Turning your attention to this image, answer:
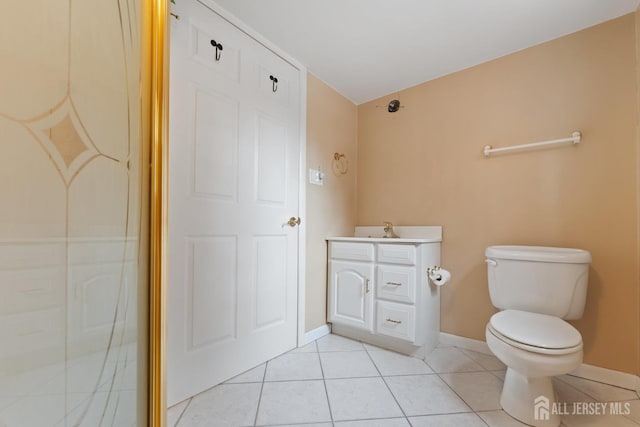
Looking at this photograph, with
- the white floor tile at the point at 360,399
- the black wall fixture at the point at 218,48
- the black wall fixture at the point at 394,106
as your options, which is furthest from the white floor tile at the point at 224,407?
the black wall fixture at the point at 394,106

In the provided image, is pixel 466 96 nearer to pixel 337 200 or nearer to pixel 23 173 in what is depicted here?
pixel 337 200

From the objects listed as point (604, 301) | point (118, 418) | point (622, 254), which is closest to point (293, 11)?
point (118, 418)

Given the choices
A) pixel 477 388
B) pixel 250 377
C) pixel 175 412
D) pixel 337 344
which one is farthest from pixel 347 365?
pixel 175 412

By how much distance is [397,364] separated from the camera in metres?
1.66

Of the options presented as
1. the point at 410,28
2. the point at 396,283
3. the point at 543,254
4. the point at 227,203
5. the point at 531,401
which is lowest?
the point at 531,401

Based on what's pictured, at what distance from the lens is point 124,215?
63cm

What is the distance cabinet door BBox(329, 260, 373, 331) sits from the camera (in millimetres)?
1897

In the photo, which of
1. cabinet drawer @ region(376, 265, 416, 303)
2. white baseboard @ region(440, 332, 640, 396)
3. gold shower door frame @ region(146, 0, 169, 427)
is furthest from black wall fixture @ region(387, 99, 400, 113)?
white baseboard @ region(440, 332, 640, 396)

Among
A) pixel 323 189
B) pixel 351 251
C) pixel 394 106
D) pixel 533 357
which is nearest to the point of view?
pixel 533 357

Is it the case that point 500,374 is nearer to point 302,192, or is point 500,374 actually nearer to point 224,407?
point 224,407

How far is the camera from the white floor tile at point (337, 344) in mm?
1875

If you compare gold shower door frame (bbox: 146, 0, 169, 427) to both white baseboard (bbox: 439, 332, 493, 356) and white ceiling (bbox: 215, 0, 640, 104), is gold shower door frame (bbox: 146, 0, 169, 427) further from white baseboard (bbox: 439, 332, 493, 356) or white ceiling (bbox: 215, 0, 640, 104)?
white baseboard (bbox: 439, 332, 493, 356)

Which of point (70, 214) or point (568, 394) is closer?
point (70, 214)

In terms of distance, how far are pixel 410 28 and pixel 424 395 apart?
6.92 ft
